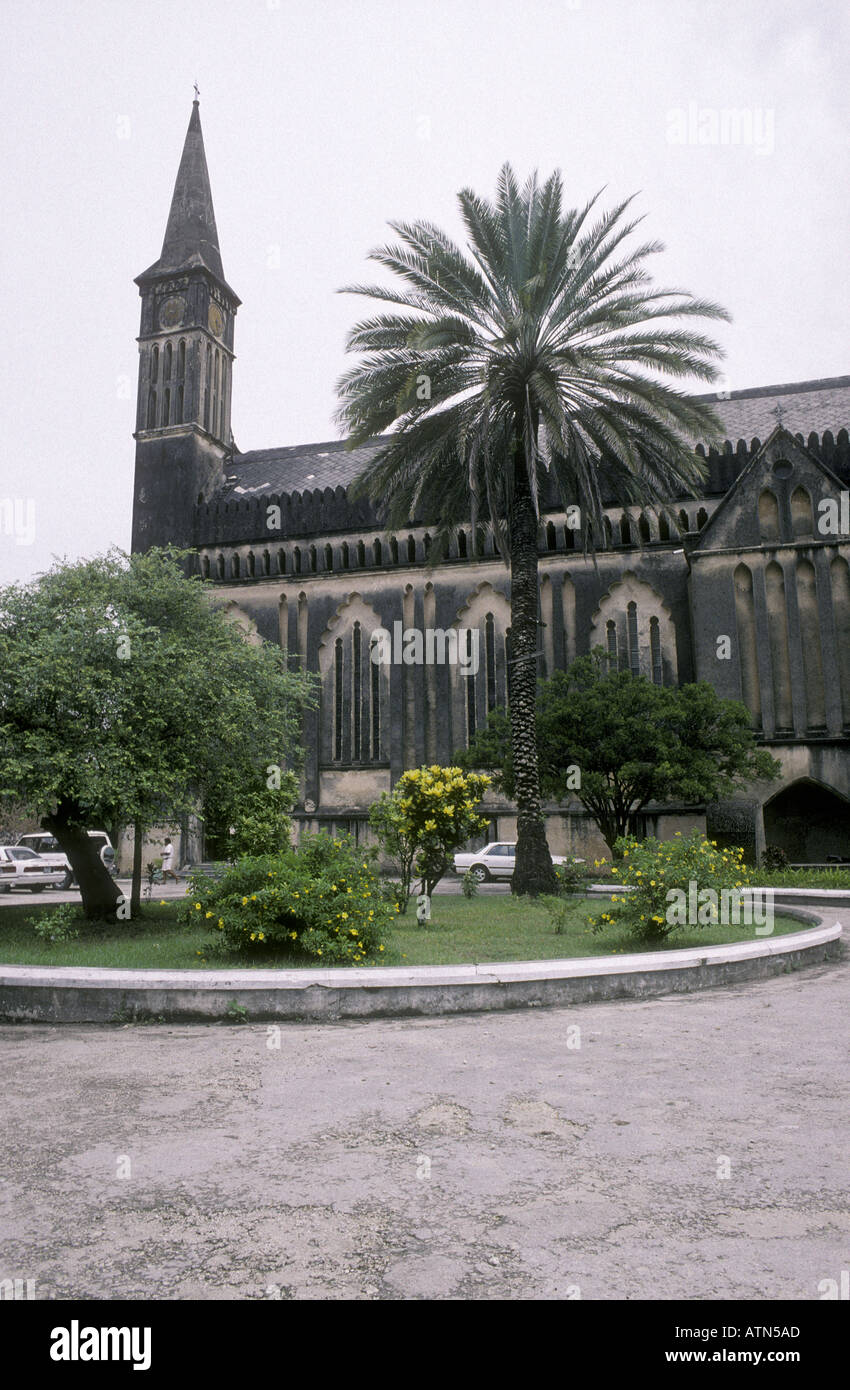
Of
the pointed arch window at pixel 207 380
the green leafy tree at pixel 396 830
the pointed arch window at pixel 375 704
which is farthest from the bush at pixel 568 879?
the pointed arch window at pixel 207 380

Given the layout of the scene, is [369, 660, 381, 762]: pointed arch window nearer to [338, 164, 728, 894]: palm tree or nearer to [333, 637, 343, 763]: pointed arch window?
[333, 637, 343, 763]: pointed arch window

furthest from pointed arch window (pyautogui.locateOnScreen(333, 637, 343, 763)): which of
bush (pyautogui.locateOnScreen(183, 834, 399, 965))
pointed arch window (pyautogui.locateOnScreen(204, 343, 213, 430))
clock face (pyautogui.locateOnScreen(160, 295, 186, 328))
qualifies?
bush (pyautogui.locateOnScreen(183, 834, 399, 965))

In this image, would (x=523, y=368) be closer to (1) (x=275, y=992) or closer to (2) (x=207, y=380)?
(1) (x=275, y=992)

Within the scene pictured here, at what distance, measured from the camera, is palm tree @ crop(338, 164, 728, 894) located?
18.0 metres

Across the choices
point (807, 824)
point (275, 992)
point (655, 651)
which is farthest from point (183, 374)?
point (275, 992)

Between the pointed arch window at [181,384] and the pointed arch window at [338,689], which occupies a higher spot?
the pointed arch window at [181,384]

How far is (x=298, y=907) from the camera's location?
9.55 m

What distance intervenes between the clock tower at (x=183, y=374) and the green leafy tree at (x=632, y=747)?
2204 cm

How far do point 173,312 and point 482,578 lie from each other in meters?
19.6

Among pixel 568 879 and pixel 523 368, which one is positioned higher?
pixel 523 368

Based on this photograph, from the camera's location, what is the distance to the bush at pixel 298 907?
9547 mm

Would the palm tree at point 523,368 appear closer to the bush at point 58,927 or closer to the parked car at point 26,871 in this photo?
the bush at point 58,927

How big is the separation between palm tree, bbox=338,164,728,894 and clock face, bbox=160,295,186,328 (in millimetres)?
27305

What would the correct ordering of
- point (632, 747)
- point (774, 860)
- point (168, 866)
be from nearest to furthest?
point (632, 747) < point (774, 860) < point (168, 866)
